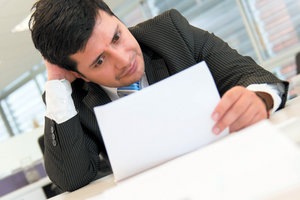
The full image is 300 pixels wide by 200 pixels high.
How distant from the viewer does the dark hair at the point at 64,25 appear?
1057mm

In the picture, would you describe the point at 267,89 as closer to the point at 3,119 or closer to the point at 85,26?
the point at 85,26

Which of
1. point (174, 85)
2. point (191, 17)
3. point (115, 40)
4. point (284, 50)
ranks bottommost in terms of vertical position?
point (284, 50)

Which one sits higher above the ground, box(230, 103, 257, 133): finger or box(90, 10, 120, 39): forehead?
box(90, 10, 120, 39): forehead

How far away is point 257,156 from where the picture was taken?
44 centimetres

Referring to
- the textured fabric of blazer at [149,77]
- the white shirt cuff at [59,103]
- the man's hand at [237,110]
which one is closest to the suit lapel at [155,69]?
the textured fabric of blazer at [149,77]

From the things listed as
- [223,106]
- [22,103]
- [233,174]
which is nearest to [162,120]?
[223,106]

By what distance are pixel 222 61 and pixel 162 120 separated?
2.01 ft

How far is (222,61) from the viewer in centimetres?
124

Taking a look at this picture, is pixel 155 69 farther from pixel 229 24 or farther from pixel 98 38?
pixel 229 24

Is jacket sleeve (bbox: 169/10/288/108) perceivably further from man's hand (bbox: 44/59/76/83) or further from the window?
the window

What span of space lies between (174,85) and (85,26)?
49 centimetres

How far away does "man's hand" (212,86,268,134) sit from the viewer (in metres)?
0.70

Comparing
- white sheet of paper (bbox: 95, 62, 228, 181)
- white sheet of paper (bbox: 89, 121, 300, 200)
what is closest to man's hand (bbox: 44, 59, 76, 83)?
white sheet of paper (bbox: 95, 62, 228, 181)

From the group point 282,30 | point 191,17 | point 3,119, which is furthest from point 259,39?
point 3,119
